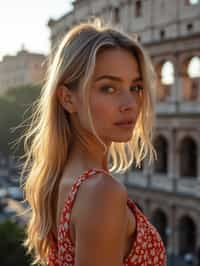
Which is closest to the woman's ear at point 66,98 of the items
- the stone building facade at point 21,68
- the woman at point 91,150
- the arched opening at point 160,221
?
the woman at point 91,150

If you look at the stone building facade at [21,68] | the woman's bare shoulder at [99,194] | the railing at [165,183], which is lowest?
the railing at [165,183]

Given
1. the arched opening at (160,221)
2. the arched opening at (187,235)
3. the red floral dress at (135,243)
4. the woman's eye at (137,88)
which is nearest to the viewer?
the red floral dress at (135,243)

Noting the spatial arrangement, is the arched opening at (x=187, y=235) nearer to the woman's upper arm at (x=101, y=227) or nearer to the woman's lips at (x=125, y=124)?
the woman's lips at (x=125, y=124)

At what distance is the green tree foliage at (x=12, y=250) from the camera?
Result: 50.8ft

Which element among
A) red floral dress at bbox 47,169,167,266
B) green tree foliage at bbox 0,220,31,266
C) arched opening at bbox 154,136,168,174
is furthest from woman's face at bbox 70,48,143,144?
arched opening at bbox 154,136,168,174

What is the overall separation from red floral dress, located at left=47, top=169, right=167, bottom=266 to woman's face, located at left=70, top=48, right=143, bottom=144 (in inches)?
10.7

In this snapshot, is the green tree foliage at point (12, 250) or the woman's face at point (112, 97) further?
the green tree foliage at point (12, 250)

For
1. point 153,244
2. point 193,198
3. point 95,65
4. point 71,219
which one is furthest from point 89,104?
point 193,198

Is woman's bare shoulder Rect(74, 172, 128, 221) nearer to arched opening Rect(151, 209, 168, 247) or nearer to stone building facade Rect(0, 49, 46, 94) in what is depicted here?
arched opening Rect(151, 209, 168, 247)

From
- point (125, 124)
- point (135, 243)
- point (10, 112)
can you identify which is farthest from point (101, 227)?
point (10, 112)

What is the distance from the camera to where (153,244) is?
6.75 ft

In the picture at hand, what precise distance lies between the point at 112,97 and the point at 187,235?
22.6 meters

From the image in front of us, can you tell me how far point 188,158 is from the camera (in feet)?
78.0

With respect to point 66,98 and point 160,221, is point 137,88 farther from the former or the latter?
point 160,221
